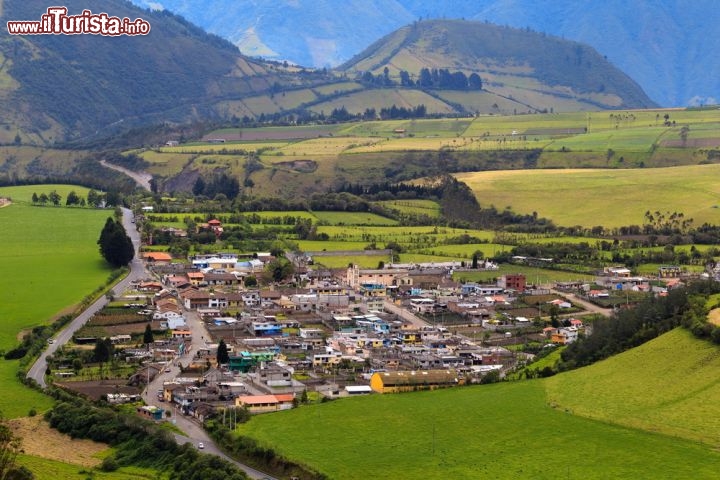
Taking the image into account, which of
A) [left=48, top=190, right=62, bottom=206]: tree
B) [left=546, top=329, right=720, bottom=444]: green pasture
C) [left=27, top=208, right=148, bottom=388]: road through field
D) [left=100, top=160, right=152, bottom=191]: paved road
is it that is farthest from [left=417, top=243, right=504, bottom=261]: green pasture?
[left=100, top=160, right=152, bottom=191]: paved road

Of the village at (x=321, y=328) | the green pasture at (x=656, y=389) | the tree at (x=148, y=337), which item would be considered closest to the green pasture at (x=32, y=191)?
the village at (x=321, y=328)

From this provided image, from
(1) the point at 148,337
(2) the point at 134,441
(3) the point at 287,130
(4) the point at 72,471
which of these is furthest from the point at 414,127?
(4) the point at 72,471

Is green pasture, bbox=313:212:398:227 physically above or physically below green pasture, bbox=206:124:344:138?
below

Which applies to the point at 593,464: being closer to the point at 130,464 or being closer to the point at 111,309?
the point at 130,464

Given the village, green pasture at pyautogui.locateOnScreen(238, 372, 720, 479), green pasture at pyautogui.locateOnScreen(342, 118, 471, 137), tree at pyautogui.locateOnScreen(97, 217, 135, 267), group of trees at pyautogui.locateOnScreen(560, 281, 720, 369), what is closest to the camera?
green pasture at pyautogui.locateOnScreen(238, 372, 720, 479)

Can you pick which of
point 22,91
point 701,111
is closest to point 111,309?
point 701,111

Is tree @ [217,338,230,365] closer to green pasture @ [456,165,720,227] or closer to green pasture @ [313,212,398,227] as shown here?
green pasture @ [313,212,398,227]
